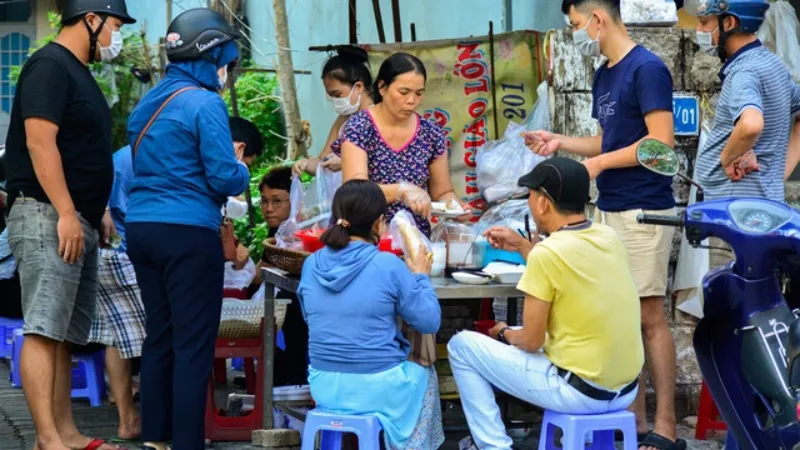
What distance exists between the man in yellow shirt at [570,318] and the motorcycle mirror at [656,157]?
0.29 metres

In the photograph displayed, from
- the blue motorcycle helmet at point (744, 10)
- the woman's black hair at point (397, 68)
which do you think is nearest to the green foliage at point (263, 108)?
the woman's black hair at point (397, 68)

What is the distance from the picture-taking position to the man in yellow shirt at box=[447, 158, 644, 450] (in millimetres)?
4414

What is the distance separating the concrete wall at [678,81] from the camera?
20.8 ft

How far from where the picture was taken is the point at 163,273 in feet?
16.3

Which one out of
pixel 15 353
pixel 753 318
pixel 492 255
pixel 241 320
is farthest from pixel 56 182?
pixel 753 318

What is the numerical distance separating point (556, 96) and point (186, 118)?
239 cm

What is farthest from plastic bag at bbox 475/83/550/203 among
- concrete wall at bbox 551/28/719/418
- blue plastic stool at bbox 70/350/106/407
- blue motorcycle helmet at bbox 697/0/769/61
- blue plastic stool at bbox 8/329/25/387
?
blue plastic stool at bbox 8/329/25/387

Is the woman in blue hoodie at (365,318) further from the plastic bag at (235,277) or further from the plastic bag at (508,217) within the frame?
the plastic bag at (235,277)

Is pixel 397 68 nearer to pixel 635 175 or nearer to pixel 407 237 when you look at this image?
pixel 407 237

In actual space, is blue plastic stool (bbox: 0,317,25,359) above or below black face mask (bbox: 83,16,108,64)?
below

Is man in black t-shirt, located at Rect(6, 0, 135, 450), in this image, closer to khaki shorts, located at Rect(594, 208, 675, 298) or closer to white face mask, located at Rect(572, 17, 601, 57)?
white face mask, located at Rect(572, 17, 601, 57)

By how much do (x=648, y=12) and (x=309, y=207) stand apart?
2.06 m

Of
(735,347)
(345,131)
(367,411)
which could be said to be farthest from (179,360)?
(735,347)

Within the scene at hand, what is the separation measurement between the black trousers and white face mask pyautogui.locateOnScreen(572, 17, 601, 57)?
1894mm
